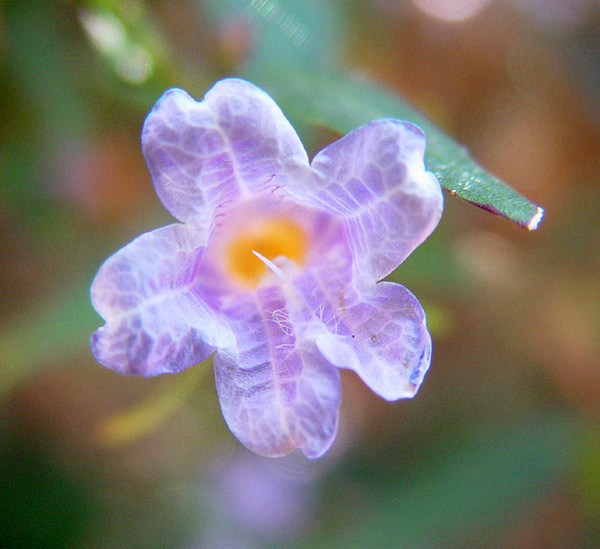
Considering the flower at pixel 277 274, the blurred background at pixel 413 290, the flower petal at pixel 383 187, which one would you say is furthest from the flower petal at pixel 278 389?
the blurred background at pixel 413 290

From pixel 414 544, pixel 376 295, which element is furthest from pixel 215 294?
pixel 414 544

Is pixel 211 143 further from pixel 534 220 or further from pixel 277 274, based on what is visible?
pixel 534 220

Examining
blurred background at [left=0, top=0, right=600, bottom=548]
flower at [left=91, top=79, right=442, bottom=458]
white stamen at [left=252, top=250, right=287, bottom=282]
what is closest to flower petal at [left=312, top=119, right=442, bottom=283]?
flower at [left=91, top=79, right=442, bottom=458]

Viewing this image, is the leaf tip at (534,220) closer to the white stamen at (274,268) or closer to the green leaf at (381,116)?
the green leaf at (381,116)

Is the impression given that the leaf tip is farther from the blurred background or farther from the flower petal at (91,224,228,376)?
the blurred background

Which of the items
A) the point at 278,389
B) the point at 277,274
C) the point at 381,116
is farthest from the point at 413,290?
the point at 278,389
